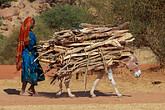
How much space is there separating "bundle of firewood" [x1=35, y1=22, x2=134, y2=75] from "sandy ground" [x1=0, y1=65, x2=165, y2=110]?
91cm

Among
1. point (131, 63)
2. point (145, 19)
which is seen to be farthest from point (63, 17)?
point (131, 63)

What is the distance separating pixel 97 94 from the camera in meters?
9.44

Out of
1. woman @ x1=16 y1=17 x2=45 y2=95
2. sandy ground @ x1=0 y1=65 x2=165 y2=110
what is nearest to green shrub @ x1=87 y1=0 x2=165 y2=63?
sandy ground @ x1=0 y1=65 x2=165 y2=110

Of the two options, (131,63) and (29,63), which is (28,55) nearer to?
→ (29,63)

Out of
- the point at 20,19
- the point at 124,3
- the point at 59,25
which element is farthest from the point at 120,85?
the point at 20,19

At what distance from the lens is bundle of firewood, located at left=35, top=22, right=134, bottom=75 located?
8.04 m

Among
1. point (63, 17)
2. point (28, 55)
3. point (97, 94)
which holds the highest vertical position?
point (28, 55)

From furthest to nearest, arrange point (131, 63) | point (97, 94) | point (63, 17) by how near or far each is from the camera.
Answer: point (63, 17)
point (97, 94)
point (131, 63)

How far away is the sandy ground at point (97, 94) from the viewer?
6844mm

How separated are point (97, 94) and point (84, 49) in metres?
1.96

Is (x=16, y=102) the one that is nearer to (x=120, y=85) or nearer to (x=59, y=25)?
(x=120, y=85)

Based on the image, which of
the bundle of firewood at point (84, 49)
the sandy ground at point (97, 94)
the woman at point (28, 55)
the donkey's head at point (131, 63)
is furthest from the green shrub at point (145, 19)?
the woman at point (28, 55)

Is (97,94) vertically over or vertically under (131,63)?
under

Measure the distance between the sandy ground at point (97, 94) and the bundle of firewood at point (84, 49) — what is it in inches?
→ 36.0
